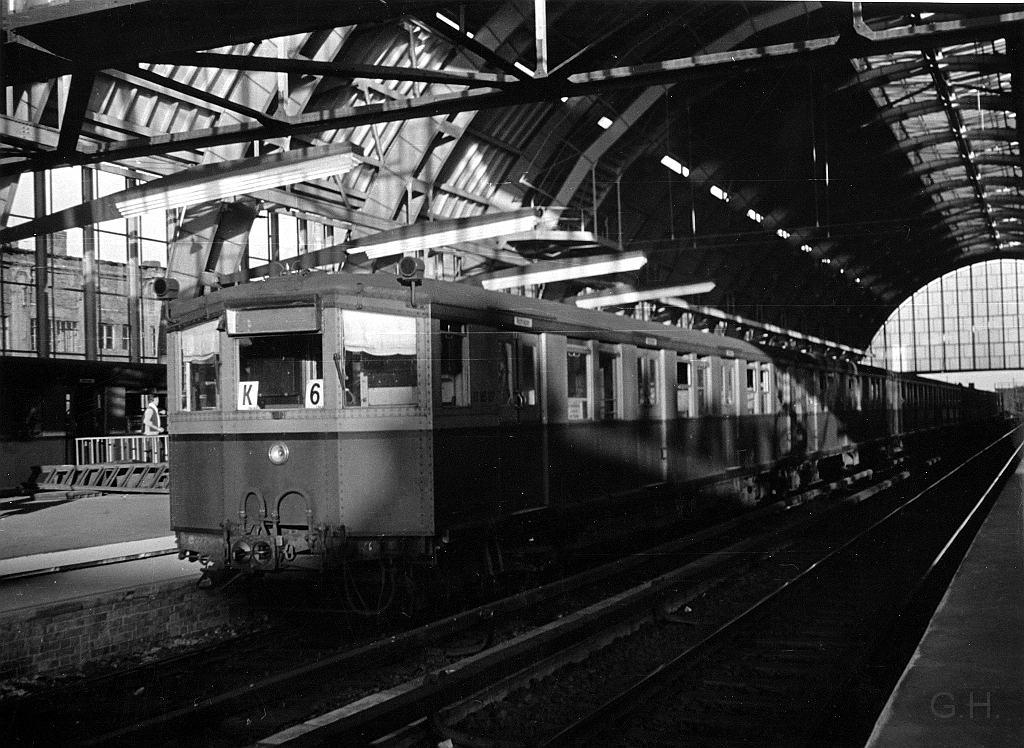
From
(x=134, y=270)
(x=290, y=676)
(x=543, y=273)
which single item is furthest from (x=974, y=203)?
(x=134, y=270)

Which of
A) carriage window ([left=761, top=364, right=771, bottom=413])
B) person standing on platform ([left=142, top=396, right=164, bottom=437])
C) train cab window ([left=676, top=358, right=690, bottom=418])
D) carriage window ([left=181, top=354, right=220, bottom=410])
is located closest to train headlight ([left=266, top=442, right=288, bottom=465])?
carriage window ([left=181, top=354, right=220, bottom=410])

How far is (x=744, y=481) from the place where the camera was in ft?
49.1

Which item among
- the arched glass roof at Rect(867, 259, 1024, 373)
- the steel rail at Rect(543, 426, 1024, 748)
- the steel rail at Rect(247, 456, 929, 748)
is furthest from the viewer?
the arched glass roof at Rect(867, 259, 1024, 373)

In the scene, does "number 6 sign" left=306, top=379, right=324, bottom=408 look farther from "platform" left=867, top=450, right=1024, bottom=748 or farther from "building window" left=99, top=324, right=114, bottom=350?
"building window" left=99, top=324, right=114, bottom=350

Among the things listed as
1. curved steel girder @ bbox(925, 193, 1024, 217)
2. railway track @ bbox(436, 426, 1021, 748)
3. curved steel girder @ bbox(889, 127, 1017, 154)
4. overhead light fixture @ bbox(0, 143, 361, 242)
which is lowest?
railway track @ bbox(436, 426, 1021, 748)

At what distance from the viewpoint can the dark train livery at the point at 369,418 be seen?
26.6ft

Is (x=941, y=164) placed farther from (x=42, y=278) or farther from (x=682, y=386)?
(x=42, y=278)

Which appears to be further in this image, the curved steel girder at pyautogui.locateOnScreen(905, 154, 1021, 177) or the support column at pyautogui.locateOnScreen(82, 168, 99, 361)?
the support column at pyautogui.locateOnScreen(82, 168, 99, 361)

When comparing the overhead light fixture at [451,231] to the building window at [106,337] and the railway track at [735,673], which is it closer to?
the railway track at [735,673]

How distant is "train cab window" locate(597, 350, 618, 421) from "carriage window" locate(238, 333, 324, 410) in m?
3.46

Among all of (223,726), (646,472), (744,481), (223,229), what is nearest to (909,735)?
(223,726)

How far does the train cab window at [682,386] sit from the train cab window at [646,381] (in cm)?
64

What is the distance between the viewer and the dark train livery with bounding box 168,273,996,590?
8102 millimetres

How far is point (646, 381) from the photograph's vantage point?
37.1 feet
